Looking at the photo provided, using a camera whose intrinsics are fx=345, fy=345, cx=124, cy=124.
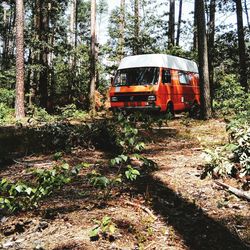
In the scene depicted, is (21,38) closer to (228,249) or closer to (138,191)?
(138,191)

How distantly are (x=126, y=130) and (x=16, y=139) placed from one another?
4242mm

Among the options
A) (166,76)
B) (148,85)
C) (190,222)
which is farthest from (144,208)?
(166,76)

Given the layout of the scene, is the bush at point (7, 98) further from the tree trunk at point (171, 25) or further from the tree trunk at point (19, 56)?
the tree trunk at point (171, 25)

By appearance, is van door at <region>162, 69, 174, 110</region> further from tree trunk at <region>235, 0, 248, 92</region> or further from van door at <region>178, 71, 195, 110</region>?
tree trunk at <region>235, 0, 248, 92</region>

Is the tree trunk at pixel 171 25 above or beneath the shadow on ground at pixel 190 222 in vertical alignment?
above

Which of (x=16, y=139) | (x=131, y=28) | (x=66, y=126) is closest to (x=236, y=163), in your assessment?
(x=66, y=126)

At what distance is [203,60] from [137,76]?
278cm

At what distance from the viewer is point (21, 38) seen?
1498cm

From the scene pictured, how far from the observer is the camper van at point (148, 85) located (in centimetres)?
1310

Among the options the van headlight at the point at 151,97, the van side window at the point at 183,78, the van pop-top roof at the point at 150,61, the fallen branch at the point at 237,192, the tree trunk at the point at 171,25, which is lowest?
the fallen branch at the point at 237,192

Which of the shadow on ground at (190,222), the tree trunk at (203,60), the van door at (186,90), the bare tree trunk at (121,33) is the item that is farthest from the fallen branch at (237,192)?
the bare tree trunk at (121,33)

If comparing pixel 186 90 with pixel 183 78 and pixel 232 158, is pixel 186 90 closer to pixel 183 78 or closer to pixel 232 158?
pixel 183 78

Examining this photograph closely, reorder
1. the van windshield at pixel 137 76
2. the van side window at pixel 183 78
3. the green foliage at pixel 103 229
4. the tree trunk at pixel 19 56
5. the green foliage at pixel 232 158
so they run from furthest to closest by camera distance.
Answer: the van side window at pixel 183 78 → the tree trunk at pixel 19 56 → the van windshield at pixel 137 76 → the green foliage at pixel 232 158 → the green foliage at pixel 103 229

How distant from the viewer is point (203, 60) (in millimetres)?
12016
